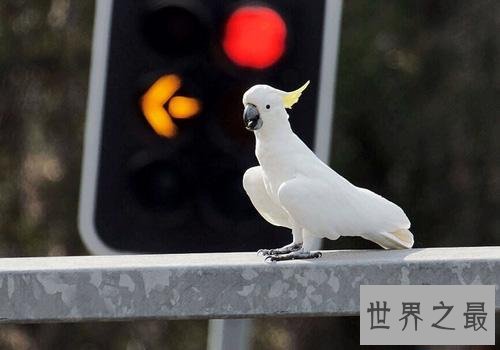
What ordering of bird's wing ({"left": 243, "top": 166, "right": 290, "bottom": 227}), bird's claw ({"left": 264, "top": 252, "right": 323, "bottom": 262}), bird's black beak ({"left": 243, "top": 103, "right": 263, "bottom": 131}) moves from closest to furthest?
bird's claw ({"left": 264, "top": 252, "right": 323, "bottom": 262}) < bird's black beak ({"left": 243, "top": 103, "right": 263, "bottom": 131}) < bird's wing ({"left": 243, "top": 166, "right": 290, "bottom": 227})

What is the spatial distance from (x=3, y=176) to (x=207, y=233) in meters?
4.13

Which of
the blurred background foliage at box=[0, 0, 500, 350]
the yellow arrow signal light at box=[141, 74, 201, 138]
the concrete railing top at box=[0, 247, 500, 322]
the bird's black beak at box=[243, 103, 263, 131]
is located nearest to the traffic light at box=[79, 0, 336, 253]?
the yellow arrow signal light at box=[141, 74, 201, 138]

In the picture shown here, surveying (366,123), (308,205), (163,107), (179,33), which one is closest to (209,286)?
(308,205)

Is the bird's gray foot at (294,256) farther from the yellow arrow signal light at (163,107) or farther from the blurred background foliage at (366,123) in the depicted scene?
the blurred background foliage at (366,123)

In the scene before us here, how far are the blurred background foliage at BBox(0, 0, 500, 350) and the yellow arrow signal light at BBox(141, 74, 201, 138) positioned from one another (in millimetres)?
3737

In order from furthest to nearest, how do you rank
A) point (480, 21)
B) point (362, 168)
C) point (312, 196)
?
1. point (362, 168)
2. point (480, 21)
3. point (312, 196)

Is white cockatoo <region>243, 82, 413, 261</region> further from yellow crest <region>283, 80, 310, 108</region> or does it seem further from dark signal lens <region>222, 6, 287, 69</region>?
dark signal lens <region>222, 6, 287, 69</region>

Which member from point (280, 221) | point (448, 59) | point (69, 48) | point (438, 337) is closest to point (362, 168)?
point (448, 59)

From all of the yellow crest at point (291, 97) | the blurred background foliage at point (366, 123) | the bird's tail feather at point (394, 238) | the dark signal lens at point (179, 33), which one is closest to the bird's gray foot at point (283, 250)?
the bird's tail feather at point (394, 238)

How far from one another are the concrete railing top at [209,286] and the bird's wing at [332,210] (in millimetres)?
336

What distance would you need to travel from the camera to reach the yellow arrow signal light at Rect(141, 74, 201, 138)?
2.42 meters

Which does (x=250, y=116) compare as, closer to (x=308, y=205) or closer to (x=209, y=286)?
(x=308, y=205)

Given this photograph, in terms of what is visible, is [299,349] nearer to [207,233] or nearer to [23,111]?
[23,111]

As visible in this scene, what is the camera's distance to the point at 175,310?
1.97 metres
